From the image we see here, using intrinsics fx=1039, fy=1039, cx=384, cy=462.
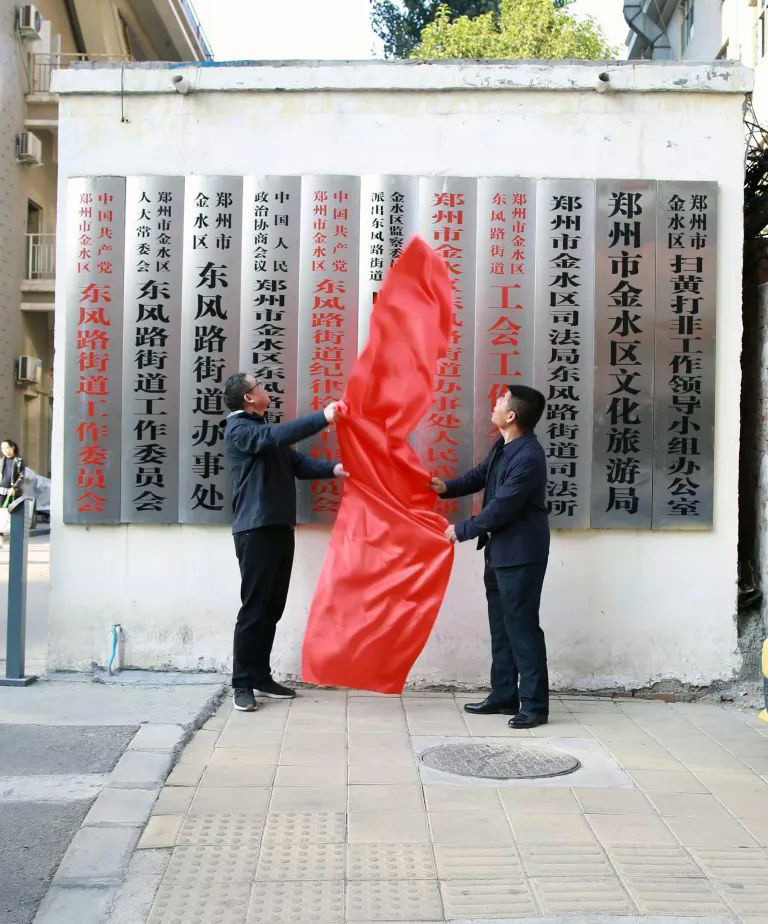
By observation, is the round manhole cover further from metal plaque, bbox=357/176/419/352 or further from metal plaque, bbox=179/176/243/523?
metal plaque, bbox=357/176/419/352

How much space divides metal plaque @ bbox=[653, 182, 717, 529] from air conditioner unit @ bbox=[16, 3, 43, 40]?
16834 millimetres

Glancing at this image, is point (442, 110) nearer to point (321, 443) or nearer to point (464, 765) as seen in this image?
point (321, 443)

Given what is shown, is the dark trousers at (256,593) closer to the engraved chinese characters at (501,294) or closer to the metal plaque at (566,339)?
the engraved chinese characters at (501,294)

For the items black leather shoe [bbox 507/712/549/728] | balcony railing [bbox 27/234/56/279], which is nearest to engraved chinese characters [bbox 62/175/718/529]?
black leather shoe [bbox 507/712/549/728]

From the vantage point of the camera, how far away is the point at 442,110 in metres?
6.23

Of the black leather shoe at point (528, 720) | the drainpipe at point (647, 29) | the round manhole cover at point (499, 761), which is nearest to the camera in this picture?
the round manhole cover at point (499, 761)

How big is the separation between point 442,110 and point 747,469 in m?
2.89

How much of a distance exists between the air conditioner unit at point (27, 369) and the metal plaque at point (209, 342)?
14.8 meters

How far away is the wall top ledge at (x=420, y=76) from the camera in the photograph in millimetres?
6133

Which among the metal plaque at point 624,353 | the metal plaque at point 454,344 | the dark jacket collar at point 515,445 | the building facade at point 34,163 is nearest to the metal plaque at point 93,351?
the metal plaque at point 454,344

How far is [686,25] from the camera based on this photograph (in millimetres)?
23875

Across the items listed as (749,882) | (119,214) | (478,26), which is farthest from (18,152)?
(749,882)

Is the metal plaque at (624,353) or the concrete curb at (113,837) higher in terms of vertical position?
the metal plaque at (624,353)

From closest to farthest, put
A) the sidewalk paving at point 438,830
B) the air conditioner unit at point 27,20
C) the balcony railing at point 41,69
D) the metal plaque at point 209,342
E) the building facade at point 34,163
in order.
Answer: the sidewalk paving at point 438,830, the metal plaque at point 209,342, the air conditioner unit at point 27,20, the building facade at point 34,163, the balcony railing at point 41,69
